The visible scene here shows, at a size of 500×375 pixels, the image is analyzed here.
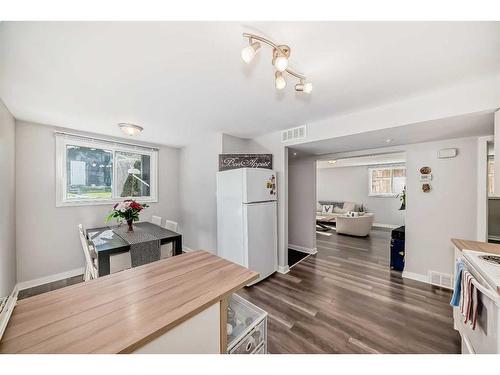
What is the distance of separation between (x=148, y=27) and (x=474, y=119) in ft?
9.40

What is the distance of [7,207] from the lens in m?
2.06

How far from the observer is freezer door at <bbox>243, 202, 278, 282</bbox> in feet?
8.21

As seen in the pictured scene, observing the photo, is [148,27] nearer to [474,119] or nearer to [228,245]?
[228,245]

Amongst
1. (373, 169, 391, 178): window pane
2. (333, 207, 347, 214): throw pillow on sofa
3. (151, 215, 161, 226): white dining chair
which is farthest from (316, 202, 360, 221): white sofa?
(151, 215, 161, 226): white dining chair

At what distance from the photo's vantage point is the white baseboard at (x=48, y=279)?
250 centimetres

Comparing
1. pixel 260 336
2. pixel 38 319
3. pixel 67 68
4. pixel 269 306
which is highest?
pixel 67 68

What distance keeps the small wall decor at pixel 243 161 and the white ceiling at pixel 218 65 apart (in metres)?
0.81

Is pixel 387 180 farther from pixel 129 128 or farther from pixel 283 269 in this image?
pixel 129 128

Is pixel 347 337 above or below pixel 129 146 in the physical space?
below

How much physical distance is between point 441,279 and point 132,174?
519 cm

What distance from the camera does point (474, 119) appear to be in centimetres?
180

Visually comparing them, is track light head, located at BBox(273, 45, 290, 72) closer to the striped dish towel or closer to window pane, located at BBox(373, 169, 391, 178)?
the striped dish towel

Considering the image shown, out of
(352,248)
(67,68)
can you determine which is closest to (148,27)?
(67,68)

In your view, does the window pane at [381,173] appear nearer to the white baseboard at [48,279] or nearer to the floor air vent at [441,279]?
the floor air vent at [441,279]
